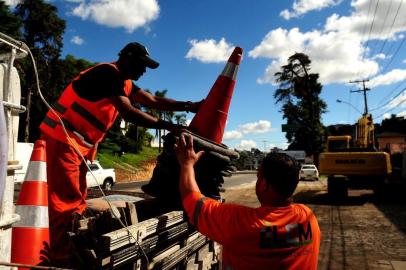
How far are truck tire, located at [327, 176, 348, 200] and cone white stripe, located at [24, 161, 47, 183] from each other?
526 inches

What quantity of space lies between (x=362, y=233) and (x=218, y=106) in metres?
6.98

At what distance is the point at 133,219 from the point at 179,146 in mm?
546

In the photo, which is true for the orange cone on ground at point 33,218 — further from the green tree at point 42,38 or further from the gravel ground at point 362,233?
the green tree at point 42,38

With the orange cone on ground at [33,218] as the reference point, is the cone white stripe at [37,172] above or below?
above

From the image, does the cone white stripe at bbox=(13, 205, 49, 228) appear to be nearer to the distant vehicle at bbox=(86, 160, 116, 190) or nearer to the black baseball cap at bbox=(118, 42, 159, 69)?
the black baseball cap at bbox=(118, 42, 159, 69)

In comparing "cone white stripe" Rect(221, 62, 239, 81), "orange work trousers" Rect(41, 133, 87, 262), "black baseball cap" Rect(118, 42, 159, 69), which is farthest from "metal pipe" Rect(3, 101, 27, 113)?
"cone white stripe" Rect(221, 62, 239, 81)

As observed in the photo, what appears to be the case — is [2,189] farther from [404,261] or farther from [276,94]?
[276,94]

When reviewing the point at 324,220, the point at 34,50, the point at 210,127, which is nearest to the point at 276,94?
the point at 34,50

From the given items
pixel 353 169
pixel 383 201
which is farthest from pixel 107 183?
pixel 383 201

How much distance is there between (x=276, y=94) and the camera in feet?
188

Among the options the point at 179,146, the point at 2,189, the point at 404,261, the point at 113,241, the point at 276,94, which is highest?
the point at 276,94

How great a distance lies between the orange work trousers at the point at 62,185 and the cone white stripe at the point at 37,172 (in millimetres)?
185

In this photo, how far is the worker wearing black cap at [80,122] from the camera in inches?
120

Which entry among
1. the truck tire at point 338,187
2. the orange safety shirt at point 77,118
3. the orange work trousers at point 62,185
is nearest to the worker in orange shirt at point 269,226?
the orange work trousers at point 62,185
